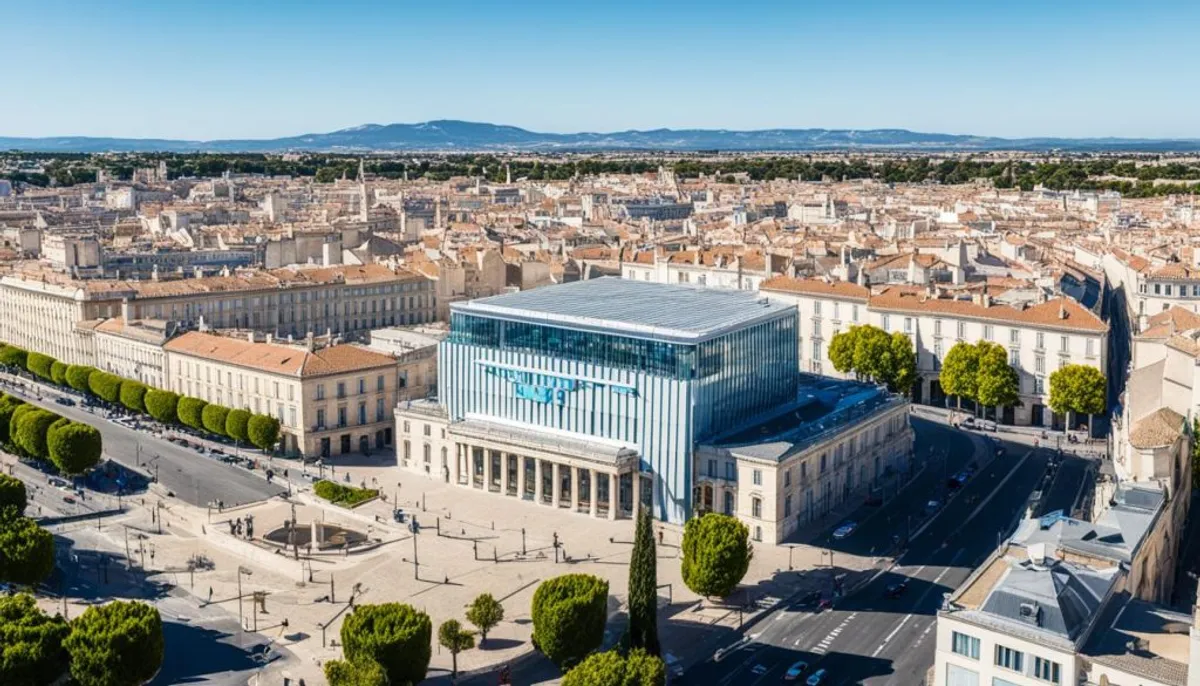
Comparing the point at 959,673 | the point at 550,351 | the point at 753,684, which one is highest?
the point at 550,351

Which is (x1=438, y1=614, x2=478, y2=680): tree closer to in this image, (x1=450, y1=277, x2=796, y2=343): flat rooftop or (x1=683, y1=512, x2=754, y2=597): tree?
(x1=683, y1=512, x2=754, y2=597): tree

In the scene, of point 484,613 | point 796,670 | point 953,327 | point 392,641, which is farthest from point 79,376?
point 796,670

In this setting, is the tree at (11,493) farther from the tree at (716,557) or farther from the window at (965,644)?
the window at (965,644)

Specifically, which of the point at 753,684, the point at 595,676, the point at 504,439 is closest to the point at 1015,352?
→ the point at 504,439

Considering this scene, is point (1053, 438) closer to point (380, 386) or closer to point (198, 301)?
point (380, 386)

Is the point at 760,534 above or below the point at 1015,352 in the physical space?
below
